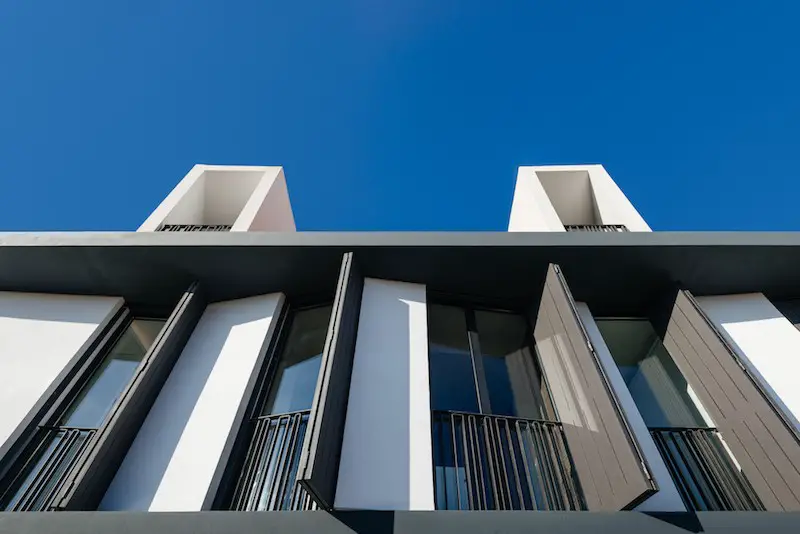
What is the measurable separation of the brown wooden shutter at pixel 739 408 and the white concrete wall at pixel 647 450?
3.22 ft

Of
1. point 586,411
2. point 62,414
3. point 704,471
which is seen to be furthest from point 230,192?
point 704,471

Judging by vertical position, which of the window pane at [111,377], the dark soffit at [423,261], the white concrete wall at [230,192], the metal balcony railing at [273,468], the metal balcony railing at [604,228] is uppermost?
the white concrete wall at [230,192]

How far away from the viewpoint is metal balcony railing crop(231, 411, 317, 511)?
4.65 m

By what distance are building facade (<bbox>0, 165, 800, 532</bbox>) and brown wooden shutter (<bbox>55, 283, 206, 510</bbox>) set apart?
0.03 meters

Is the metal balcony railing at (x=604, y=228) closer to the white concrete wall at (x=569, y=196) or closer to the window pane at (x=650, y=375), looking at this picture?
the white concrete wall at (x=569, y=196)

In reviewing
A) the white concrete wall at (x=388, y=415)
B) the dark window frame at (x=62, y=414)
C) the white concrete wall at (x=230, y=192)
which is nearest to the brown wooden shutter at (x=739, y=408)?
the white concrete wall at (x=388, y=415)

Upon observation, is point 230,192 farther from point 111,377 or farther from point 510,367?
point 510,367

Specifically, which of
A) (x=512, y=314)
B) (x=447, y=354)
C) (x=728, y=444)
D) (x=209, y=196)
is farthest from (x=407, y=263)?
(x=209, y=196)

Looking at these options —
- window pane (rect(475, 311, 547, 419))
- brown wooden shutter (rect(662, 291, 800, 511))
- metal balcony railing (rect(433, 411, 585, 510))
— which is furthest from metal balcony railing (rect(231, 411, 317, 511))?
brown wooden shutter (rect(662, 291, 800, 511))

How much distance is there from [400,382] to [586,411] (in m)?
2.13

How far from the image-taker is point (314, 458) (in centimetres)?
382

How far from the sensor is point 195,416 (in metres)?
5.45

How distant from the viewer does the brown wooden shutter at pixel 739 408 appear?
15.3ft

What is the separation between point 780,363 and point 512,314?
358cm
